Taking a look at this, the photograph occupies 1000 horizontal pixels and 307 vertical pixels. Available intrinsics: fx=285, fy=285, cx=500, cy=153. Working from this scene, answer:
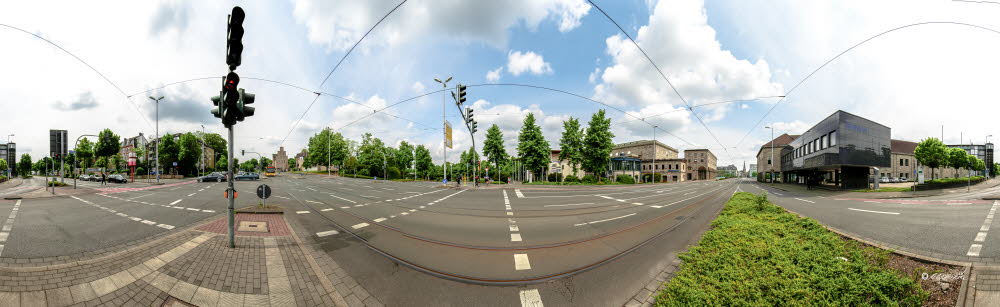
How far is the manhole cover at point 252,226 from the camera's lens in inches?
297

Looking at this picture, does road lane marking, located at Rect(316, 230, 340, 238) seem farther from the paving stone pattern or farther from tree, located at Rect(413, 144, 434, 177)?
tree, located at Rect(413, 144, 434, 177)

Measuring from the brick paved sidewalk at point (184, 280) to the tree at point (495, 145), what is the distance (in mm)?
32737

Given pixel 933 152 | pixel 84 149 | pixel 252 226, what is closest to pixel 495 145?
pixel 252 226

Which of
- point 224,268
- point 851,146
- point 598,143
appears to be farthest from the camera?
point 598,143

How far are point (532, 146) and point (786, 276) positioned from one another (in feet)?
104

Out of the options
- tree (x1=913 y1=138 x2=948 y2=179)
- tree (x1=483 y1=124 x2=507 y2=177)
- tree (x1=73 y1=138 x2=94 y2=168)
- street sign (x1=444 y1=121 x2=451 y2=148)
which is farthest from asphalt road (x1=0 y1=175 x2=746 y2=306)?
tree (x1=73 y1=138 x2=94 y2=168)

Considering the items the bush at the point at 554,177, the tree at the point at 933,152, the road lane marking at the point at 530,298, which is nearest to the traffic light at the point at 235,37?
the road lane marking at the point at 530,298

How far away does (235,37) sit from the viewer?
538cm

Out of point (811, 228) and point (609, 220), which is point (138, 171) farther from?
point (811, 228)

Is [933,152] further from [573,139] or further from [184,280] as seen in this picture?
[184,280]

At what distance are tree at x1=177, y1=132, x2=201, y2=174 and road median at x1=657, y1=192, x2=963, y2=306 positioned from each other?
6615 cm

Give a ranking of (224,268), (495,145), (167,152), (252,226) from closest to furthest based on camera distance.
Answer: (224,268) → (252,226) → (495,145) → (167,152)

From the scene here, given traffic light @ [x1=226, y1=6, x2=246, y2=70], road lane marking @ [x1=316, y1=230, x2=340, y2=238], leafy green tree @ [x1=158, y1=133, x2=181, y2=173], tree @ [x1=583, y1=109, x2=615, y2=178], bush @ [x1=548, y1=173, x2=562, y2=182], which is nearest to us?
traffic light @ [x1=226, y1=6, x2=246, y2=70]

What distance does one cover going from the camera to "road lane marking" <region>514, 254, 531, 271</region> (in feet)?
16.7
